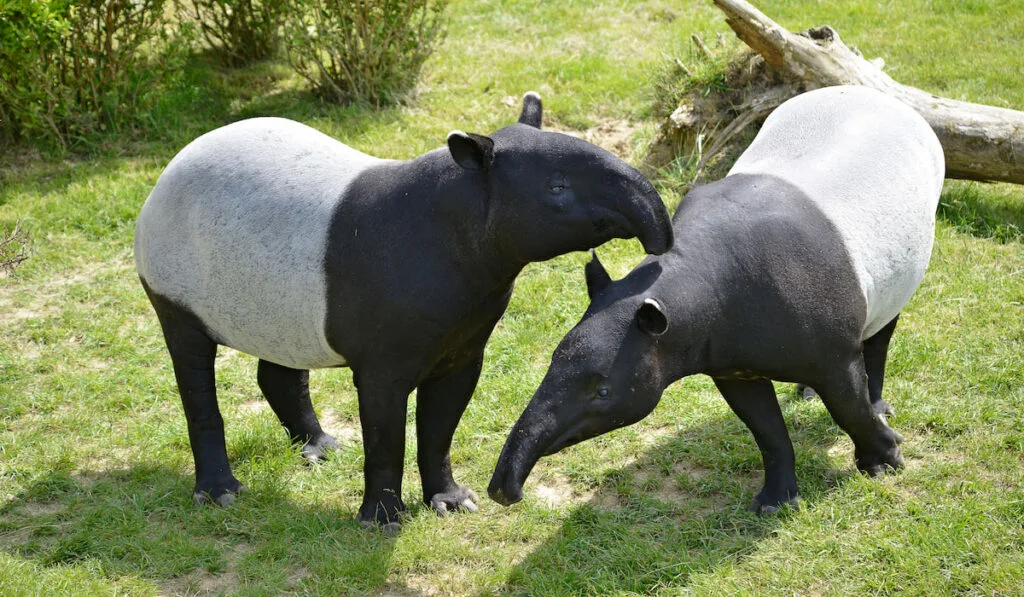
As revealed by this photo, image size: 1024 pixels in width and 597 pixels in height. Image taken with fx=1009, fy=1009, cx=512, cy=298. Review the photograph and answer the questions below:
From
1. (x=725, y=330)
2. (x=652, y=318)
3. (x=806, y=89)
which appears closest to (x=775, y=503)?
(x=725, y=330)

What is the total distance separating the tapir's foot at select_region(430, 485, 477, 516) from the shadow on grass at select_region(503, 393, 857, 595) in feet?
1.71

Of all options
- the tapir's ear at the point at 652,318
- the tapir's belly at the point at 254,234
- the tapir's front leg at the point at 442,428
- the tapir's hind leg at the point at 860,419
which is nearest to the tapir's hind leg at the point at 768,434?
the tapir's hind leg at the point at 860,419

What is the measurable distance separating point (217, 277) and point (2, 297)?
372 centimetres

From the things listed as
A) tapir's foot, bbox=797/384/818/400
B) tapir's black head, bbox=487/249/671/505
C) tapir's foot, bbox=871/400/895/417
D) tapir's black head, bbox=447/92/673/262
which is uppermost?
tapir's black head, bbox=447/92/673/262

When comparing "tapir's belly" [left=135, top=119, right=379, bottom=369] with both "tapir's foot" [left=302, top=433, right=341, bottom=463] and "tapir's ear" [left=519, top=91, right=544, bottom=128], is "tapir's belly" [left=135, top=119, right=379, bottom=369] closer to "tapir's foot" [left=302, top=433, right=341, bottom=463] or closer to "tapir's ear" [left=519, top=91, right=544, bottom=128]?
"tapir's ear" [left=519, top=91, right=544, bottom=128]

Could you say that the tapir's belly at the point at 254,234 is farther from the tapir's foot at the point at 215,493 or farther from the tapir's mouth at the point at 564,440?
the tapir's mouth at the point at 564,440

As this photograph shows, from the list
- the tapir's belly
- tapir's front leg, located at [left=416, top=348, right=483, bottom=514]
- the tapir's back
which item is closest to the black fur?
the tapir's back

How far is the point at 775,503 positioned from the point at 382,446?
1.96 m

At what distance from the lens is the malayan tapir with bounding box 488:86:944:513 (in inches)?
165

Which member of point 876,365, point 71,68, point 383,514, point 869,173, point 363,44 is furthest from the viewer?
point 363,44

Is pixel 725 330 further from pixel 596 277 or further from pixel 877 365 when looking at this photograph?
pixel 877 365

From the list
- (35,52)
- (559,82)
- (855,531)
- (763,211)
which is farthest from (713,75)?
(35,52)

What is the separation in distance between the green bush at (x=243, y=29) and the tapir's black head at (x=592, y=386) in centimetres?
799

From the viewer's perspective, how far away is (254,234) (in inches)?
190
